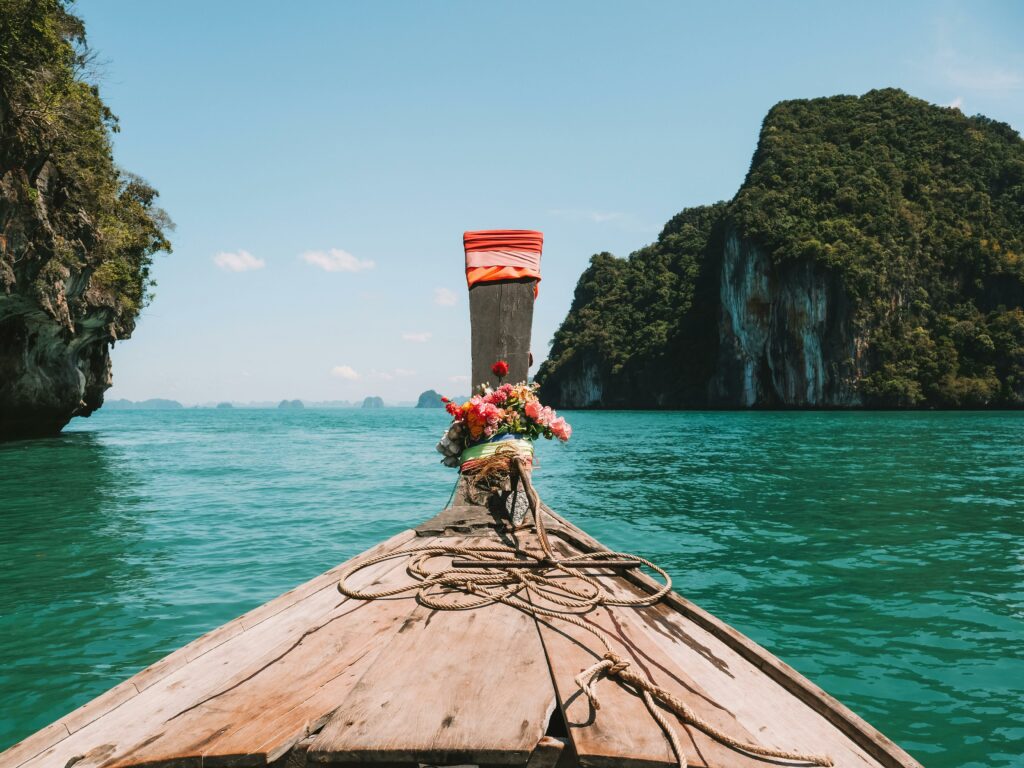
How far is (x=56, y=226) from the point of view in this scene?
62.2 feet

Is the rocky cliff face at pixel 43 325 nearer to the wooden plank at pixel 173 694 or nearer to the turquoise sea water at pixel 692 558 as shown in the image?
the turquoise sea water at pixel 692 558

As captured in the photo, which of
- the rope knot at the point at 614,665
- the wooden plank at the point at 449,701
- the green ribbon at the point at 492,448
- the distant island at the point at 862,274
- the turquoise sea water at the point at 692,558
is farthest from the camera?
the distant island at the point at 862,274

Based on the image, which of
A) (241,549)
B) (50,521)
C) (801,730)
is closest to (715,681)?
(801,730)

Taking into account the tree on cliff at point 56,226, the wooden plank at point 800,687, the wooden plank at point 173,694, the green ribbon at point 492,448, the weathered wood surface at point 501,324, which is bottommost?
the wooden plank at point 800,687

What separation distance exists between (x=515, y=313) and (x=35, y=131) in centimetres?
1764

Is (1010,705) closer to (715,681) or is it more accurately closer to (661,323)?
(715,681)

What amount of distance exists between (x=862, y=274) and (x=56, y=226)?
67.0m

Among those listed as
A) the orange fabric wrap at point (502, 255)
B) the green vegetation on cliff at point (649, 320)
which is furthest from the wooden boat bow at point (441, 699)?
the green vegetation on cliff at point (649, 320)

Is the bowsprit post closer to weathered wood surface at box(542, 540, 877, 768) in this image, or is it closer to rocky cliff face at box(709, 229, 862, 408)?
weathered wood surface at box(542, 540, 877, 768)

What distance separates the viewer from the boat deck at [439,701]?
153 centimetres

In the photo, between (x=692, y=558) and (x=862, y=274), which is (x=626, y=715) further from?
(x=862, y=274)

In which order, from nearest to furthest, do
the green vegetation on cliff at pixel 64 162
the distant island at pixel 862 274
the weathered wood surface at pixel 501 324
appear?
the weathered wood surface at pixel 501 324 → the green vegetation on cliff at pixel 64 162 → the distant island at pixel 862 274

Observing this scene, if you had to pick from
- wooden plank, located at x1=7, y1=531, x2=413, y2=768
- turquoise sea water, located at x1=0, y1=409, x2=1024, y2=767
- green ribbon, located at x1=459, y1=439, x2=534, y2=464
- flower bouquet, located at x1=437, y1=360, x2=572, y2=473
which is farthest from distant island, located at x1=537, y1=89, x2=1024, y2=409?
wooden plank, located at x1=7, y1=531, x2=413, y2=768

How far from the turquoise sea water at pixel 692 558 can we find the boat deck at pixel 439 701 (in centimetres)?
225
